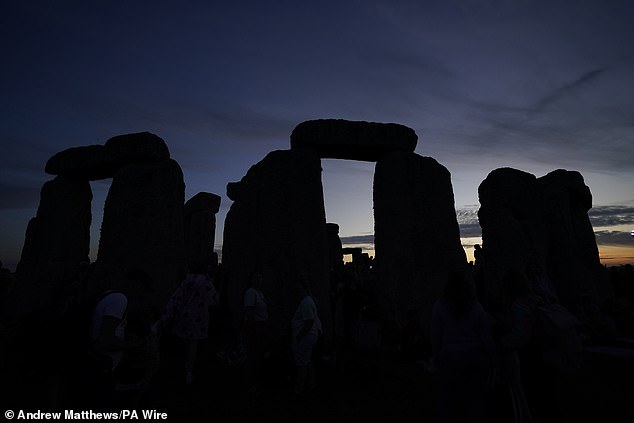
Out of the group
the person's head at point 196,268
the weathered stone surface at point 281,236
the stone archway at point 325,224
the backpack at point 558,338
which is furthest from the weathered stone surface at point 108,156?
the backpack at point 558,338

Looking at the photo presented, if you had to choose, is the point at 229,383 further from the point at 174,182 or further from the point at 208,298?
the point at 174,182

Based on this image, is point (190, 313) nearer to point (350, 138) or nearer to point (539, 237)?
point (350, 138)

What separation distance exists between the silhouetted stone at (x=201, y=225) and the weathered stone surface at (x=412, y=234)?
10963 millimetres

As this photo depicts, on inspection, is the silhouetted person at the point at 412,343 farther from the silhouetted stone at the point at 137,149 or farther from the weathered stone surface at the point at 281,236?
the silhouetted stone at the point at 137,149

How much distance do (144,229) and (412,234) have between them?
16.3 feet

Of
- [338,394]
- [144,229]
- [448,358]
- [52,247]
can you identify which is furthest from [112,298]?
[52,247]

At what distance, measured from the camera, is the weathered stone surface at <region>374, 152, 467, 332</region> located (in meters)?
7.48

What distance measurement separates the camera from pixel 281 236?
717 centimetres

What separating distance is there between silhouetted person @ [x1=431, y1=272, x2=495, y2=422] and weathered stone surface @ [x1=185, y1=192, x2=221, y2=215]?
632 inches

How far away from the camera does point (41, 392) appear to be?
4.48 metres

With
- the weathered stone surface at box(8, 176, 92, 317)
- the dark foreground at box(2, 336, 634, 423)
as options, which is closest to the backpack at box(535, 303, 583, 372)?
the dark foreground at box(2, 336, 634, 423)

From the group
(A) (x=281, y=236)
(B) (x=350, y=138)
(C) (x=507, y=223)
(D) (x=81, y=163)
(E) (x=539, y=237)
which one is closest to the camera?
(A) (x=281, y=236)

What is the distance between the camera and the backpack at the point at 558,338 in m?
2.47

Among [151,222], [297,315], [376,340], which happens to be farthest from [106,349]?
[151,222]
